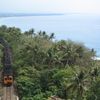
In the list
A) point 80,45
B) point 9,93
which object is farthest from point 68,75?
point 80,45

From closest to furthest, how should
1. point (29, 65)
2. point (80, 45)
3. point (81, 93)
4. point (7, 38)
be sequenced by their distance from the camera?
point (81, 93)
point (29, 65)
point (80, 45)
point (7, 38)

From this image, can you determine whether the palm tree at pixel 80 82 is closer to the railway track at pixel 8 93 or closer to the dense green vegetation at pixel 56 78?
the dense green vegetation at pixel 56 78

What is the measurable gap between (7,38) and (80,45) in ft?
116

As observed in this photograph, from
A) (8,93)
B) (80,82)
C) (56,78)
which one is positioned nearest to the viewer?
(80,82)

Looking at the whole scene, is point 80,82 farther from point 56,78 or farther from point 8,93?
point 8,93

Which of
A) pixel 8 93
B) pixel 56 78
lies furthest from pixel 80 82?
pixel 8 93

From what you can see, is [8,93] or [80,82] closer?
[80,82]

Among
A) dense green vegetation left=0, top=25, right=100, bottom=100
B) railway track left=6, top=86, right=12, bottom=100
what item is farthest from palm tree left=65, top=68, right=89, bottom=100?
railway track left=6, top=86, right=12, bottom=100

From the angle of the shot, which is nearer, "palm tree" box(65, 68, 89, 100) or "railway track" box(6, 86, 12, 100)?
"palm tree" box(65, 68, 89, 100)

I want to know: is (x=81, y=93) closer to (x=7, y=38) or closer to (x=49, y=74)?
(x=49, y=74)

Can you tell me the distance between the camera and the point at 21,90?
24.9 metres

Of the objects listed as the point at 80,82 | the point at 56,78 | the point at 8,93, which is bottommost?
the point at 8,93

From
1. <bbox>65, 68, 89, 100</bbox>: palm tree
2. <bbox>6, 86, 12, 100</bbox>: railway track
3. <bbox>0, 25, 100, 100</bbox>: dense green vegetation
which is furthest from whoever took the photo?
<bbox>6, 86, 12, 100</bbox>: railway track

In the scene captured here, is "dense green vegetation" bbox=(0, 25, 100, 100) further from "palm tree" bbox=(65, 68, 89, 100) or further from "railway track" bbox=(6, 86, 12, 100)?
"railway track" bbox=(6, 86, 12, 100)
